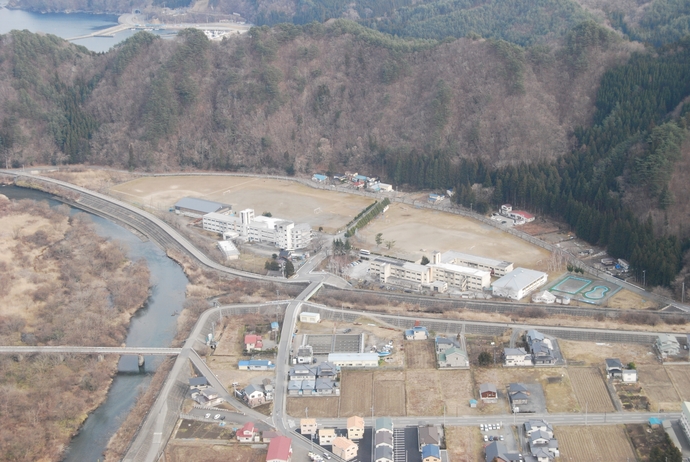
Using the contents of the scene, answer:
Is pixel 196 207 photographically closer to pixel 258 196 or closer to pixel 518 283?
pixel 258 196

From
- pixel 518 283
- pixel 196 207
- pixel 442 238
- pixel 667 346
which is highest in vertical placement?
pixel 667 346

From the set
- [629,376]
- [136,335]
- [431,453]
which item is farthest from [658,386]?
[136,335]

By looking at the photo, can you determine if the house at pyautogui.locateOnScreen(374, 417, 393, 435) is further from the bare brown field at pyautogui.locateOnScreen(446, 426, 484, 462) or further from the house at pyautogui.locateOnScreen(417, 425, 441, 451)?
the bare brown field at pyautogui.locateOnScreen(446, 426, 484, 462)

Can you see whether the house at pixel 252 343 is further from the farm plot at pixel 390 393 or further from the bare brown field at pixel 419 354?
the bare brown field at pixel 419 354

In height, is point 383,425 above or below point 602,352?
below

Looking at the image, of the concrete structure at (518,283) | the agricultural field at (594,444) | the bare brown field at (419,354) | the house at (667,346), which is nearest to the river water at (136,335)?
the bare brown field at (419,354)

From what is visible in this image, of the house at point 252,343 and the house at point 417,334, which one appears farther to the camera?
the house at point 417,334
